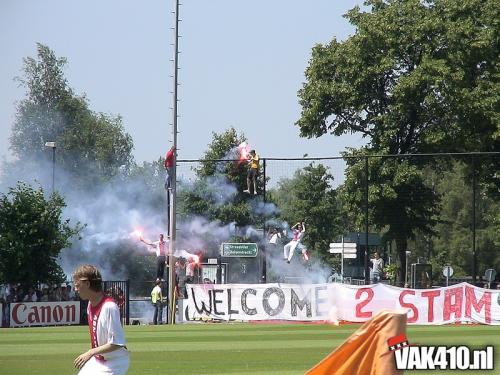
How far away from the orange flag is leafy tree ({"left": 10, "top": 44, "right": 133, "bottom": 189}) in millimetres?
80268

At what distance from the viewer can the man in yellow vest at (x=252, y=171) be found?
4619cm

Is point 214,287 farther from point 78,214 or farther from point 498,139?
point 78,214

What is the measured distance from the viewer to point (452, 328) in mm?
34625

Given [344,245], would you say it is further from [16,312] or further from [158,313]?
[16,312]

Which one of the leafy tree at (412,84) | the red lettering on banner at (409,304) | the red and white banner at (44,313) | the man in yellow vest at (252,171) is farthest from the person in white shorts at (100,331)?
the leafy tree at (412,84)

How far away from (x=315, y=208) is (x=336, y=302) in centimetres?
3714

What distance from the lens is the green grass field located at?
21328 millimetres

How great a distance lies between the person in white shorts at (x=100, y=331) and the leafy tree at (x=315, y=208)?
123ft

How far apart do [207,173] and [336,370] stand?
4642cm

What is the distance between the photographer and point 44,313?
42188 millimetres

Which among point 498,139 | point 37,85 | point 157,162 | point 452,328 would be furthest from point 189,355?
point 157,162

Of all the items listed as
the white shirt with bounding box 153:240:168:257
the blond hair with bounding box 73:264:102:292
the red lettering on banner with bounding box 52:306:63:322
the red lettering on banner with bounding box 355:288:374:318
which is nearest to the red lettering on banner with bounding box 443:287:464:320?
the red lettering on banner with bounding box 355:288:374:318

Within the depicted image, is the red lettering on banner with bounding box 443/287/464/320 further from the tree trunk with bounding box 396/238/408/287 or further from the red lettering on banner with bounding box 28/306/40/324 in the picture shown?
the red lettering on banner with bounding box 28/306/40/324

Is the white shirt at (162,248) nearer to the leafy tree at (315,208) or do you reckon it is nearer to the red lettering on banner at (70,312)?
the red lettering on banner at (70,312)
